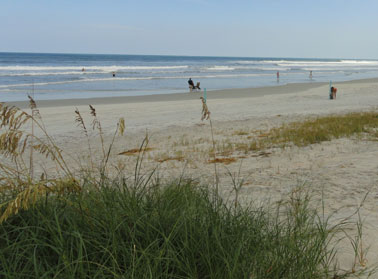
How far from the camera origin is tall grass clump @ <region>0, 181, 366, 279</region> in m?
2.13

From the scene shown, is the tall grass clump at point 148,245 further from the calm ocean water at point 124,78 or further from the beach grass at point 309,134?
the beach grass at point 309,134

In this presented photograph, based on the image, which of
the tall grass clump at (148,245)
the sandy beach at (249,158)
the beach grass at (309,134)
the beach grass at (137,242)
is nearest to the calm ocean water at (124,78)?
the sandy beach at (249,158)

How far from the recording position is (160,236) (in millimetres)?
2424

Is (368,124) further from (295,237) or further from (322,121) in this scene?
(295,237)

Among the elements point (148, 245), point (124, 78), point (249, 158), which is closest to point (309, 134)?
point (249, 158)

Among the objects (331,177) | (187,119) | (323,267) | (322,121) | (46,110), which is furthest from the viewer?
(46,110)

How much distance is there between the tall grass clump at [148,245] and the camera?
2135mm

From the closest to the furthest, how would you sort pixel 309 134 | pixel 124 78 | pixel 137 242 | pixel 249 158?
pixel 137 242 < pixel 249 158 < pixel 309 134 < pixel 124 78

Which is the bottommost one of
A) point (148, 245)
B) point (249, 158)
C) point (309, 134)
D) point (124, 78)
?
point (249, 158)

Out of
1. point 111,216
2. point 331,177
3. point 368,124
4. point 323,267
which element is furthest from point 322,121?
point 111,216

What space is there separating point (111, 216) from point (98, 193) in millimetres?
559

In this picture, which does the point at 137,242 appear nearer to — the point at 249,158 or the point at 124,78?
the point at 249,158

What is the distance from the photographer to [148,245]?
2299 mm

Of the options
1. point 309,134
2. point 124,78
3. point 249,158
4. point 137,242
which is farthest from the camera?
point 124,78
